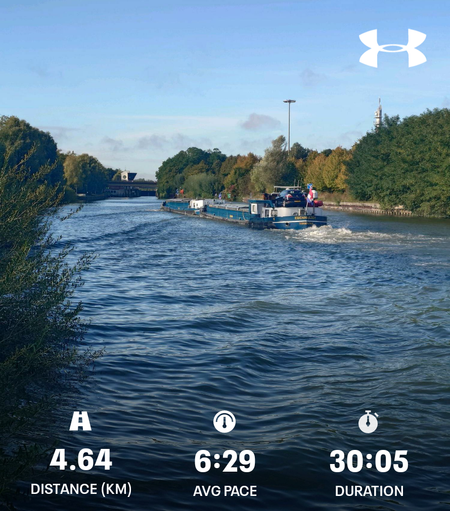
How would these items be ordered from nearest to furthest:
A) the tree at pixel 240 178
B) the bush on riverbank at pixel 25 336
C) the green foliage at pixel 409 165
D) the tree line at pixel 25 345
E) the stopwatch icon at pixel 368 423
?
1. the tree line at pixel 25 345
2. the bush on riverbank at pixel 25 336
3. the stopwatch icon at pixel 368 423
4. the green foliage at pixel 409 165
5. the tree at pixel 240 178

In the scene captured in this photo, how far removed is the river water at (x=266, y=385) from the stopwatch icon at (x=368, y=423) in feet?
0.31

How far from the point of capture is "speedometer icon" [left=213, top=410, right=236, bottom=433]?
8.90 metres

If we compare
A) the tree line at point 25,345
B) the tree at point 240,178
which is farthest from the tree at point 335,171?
the tree line at point 25,345

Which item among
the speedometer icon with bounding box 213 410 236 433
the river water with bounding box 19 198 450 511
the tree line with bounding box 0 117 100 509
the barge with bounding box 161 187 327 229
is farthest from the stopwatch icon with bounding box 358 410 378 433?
the barge with bounding box 161 187 327 229

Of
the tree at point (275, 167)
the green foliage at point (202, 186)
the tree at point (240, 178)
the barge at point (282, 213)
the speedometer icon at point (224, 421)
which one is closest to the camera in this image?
the speedometer icon at point (224, 421)

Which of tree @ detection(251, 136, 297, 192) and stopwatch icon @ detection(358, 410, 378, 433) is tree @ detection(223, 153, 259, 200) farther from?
stopwatch icon @ detection(358, 410, 378, 433)

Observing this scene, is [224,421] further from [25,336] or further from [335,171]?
[335,171]

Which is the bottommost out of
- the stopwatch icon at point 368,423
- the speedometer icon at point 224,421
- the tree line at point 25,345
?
the stopwatch icon at point 368,423

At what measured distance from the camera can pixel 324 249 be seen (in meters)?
37.9

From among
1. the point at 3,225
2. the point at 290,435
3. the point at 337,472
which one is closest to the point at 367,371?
the point at 290,435

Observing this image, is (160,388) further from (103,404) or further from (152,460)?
(152,460)

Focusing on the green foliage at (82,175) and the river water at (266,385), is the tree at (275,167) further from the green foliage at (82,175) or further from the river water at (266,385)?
the river water at (266,385)

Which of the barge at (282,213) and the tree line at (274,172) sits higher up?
the tree line at (274,172)

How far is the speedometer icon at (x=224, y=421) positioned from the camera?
29.2 ft
